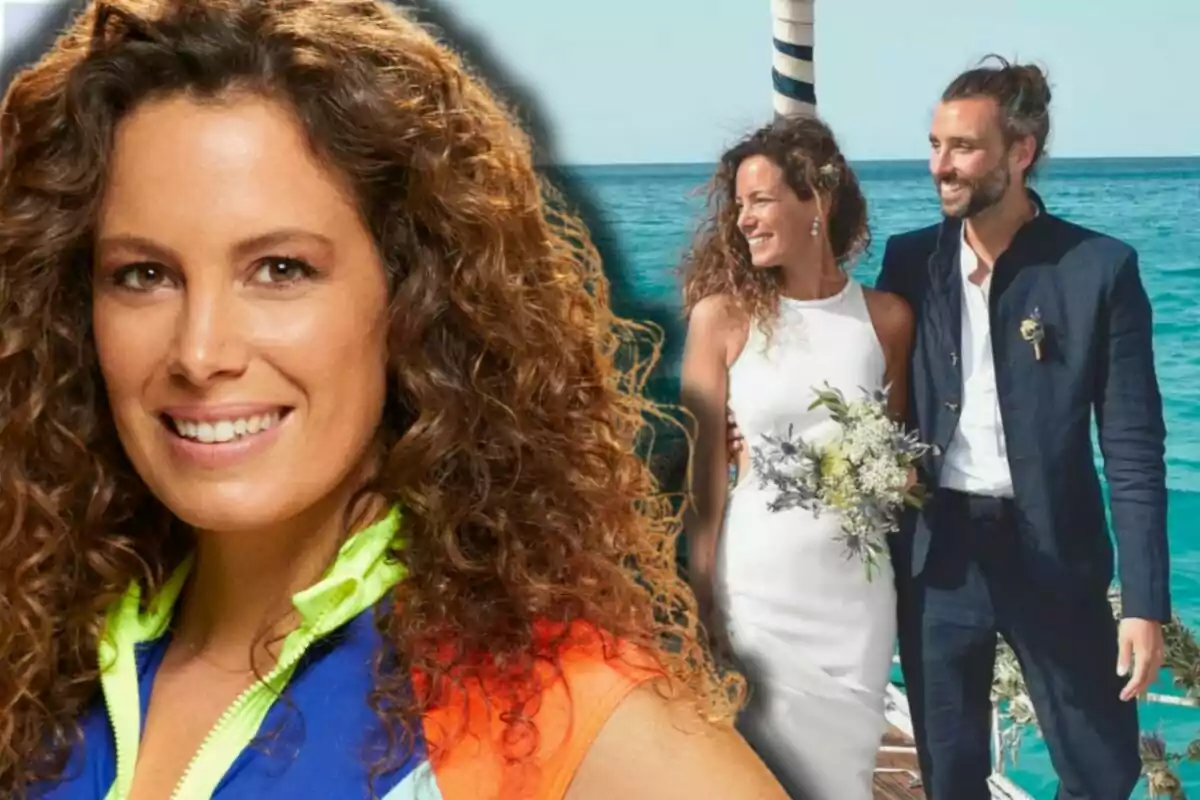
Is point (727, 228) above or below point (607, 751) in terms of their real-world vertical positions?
above

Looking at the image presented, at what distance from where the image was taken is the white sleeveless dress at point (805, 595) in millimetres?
1818

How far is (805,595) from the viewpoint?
185cm

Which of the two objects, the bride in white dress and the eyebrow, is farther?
the bride in white dress

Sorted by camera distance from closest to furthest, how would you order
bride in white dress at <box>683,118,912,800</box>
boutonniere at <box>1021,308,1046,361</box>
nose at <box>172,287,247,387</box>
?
nose at <box>172,287,247,387</box> < boutonniere at <box>1021,308,1046,361</box> < bride in white dress at <box>683,118,912,800</box>

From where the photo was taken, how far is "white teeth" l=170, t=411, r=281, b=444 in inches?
39.4

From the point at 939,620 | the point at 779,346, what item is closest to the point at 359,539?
the point at 779,346

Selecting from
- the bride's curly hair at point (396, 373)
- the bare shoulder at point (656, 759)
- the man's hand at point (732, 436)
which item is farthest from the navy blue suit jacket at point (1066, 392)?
the bare shoulder at point (656, 759)

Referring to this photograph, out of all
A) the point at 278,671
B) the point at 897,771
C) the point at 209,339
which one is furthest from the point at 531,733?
the point at 897,771

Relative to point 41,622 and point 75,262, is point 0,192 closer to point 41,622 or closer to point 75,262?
point 75,262

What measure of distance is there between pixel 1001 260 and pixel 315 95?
1.02 meters

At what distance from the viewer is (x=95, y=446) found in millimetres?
1214

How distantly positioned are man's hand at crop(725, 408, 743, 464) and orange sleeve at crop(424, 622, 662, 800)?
840 millimetres

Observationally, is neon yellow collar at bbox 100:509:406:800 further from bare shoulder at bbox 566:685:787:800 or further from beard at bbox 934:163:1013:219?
beard at bbox 934:163:1013:219

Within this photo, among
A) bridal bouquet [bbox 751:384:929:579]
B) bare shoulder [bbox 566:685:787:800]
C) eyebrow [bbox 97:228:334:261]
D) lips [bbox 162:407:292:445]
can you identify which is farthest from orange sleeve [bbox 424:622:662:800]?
bridal bouquet [bbox 751:384:929:579]
